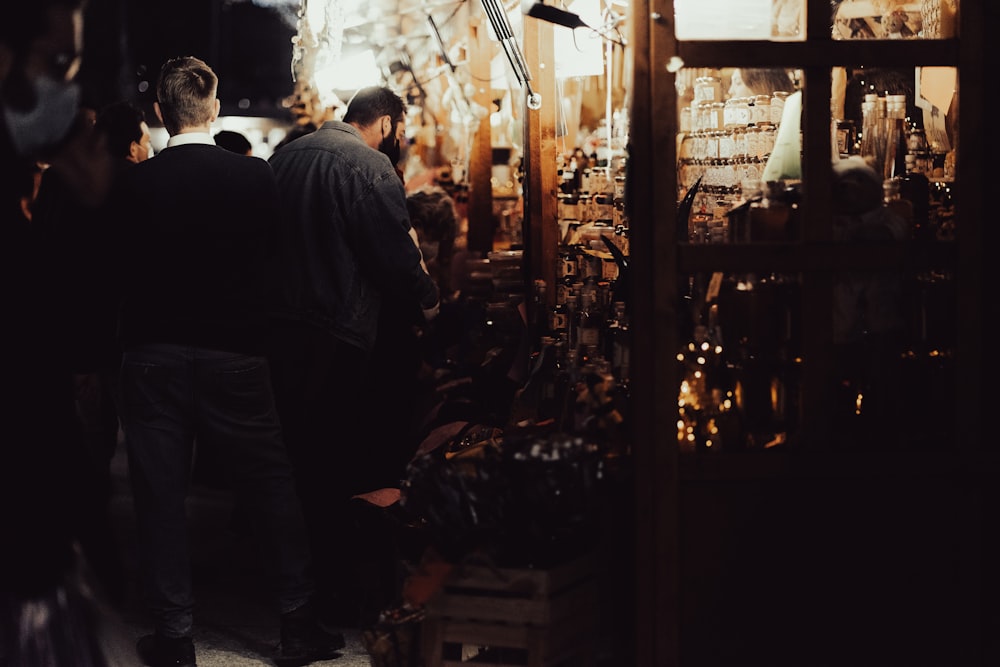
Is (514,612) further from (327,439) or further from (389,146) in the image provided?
(389,146)

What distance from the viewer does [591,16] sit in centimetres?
634

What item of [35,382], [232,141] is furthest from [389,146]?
[35,382]

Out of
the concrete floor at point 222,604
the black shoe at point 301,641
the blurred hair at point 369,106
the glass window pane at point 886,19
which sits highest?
the glass window pane at point 886,19

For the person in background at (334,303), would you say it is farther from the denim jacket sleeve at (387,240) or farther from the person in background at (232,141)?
the person in background at (232,141)

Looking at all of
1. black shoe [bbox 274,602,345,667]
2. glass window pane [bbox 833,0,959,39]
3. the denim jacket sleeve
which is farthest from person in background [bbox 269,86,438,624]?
glass window pane [bbox 833,0,959,39]

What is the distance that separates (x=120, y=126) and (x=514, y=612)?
3.29 metres

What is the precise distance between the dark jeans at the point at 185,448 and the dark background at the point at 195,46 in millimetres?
23273

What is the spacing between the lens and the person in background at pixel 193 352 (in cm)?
461

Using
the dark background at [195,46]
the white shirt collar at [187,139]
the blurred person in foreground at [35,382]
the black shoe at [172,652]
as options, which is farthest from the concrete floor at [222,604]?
the dark background at [195,46]

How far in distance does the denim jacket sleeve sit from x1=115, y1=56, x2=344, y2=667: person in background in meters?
0.58

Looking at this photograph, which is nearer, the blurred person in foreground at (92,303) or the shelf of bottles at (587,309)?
the blurred person in foreground at (92,303)

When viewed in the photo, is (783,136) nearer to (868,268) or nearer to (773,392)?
(868,268)

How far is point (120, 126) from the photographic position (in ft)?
19.6

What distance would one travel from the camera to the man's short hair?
4.74 meters
